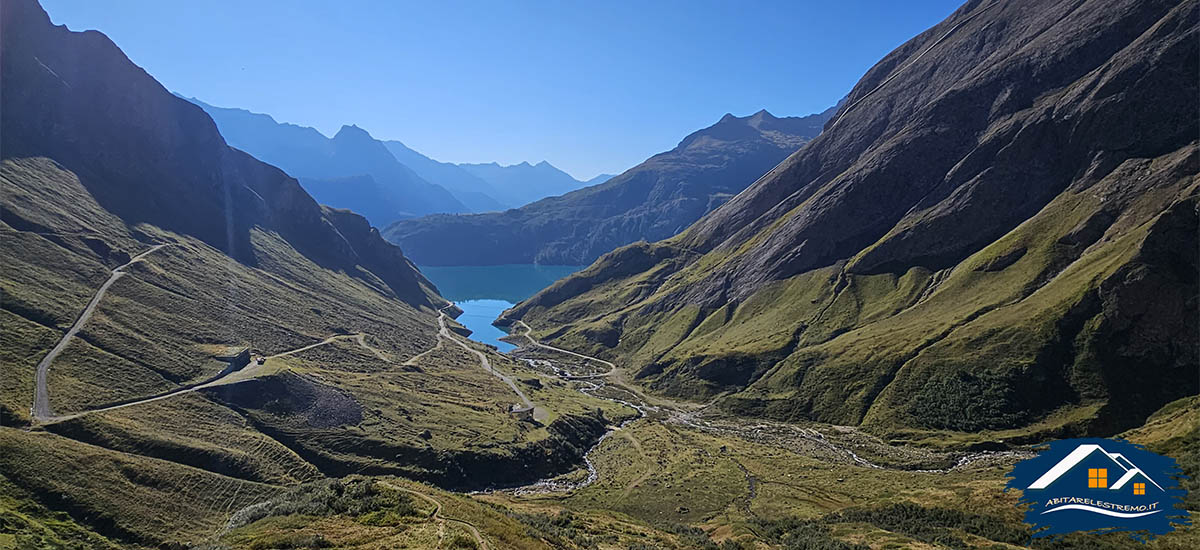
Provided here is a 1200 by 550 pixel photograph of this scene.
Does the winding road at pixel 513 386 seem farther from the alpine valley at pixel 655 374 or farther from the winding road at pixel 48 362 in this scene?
the winding road at pixel 48 362

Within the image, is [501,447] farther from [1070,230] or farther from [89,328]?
[1070,230]

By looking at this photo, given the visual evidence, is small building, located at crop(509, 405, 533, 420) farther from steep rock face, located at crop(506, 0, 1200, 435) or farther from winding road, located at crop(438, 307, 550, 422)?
steep rock face, located at crop(506, 0, 1200, 435)

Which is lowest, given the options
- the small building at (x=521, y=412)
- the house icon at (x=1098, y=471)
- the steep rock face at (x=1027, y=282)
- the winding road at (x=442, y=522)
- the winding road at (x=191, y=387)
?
the small building at (x=521, y=412)

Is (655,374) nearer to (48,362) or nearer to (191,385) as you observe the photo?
(191,385)

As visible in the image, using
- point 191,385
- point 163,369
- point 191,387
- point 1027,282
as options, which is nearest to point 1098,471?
point 1027,282

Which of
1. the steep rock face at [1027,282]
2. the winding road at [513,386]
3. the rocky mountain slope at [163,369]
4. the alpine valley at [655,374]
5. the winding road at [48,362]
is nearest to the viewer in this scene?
the alpine valley at [655,374]

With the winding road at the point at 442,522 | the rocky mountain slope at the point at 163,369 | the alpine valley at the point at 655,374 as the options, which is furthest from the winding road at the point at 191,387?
the winding road at the point at 442,522

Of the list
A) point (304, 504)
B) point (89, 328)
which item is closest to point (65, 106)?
point (89, 328)
